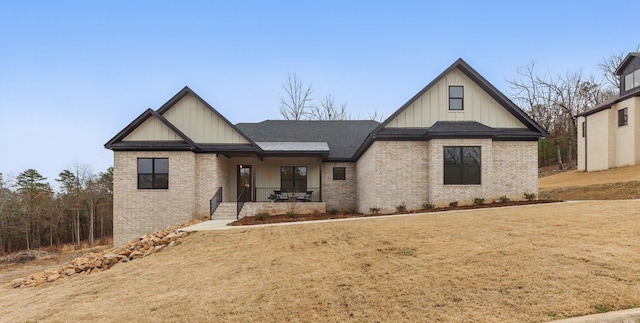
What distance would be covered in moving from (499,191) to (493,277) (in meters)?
11.6

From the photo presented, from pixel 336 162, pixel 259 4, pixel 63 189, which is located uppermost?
pixel 259 4

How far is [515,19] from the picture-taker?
20.9m

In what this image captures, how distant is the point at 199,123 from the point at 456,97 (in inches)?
505

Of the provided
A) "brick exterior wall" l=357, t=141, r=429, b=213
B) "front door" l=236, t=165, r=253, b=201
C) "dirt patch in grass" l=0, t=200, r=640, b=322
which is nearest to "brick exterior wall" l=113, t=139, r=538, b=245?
"brick exterior wall" l=357, t=141, r=429, b=213

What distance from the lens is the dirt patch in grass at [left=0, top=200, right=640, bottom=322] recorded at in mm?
5055

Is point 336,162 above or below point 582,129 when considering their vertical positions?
below

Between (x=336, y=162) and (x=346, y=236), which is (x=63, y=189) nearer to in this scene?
(x=336, y=162)

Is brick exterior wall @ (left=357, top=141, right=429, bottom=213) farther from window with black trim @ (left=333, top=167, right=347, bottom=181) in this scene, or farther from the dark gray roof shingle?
the dark gray roof shingle

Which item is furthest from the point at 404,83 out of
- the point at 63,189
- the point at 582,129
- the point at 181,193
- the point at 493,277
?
the point at 63,189

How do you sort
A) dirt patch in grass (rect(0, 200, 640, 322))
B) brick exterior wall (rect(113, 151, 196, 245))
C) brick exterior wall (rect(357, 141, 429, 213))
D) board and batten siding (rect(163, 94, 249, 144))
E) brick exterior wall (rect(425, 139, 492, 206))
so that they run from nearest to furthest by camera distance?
dirt patch in grass (rect(0, 200, 640, 322)) < brick exterior wall (rect(425, 139, 492, 206)) < brick exterior wall (rect(357, 141, 429, 213)) < brick exterior wall (rect(113, 151, 196, 245)) < board and batten siding (rect(163, 94, 249, 144))

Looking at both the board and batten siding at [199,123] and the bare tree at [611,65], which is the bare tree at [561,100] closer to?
the bare tree at [611,65]

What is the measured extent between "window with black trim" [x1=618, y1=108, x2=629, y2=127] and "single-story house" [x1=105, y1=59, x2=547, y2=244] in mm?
14368

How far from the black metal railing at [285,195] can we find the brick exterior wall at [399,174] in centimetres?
527

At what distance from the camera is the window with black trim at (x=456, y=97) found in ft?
54.8
